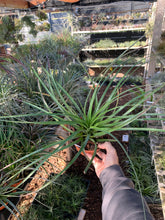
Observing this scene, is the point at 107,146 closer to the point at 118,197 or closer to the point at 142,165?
the point at 118,197

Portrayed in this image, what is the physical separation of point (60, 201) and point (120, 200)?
62cm

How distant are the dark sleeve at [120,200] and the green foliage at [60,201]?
1.29 ft

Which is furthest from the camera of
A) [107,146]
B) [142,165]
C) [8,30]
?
[8,30]

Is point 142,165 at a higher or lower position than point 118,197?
lower

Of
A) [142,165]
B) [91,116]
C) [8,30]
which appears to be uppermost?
[8,30]

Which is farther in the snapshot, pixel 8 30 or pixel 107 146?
pixel 8 30

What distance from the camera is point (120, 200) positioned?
438 millimetres

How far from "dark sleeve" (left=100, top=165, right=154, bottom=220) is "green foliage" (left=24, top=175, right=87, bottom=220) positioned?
0.39 meters

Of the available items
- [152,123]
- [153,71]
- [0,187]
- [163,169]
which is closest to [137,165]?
[163,169]

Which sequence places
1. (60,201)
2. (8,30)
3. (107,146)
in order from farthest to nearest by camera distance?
(8,30) → (60,201) → (107,146)

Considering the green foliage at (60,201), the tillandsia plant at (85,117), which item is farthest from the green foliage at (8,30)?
the green foliage at (60,201)

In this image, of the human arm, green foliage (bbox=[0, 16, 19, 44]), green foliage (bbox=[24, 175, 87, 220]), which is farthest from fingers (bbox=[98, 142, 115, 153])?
green foliage (bbox=[0, 16, 19, 44])

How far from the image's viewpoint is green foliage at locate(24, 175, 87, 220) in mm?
828

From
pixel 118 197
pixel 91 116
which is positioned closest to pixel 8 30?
pixel 91 116
